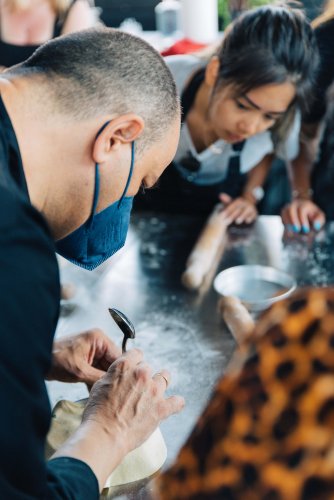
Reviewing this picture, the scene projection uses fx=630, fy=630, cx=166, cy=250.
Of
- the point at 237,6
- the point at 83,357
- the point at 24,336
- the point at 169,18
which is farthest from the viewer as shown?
the point at 169,18

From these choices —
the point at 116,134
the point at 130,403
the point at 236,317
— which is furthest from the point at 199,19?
the point at 130,403

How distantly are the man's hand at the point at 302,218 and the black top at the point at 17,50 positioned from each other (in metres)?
1.65

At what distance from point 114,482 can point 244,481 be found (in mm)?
734

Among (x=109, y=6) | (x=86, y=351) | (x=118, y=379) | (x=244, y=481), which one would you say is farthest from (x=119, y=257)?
(x=109, y=6)

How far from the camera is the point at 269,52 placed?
87.8 inches

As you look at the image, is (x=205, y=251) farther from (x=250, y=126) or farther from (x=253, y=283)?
(x=250, y=126)

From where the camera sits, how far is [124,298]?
2020mm

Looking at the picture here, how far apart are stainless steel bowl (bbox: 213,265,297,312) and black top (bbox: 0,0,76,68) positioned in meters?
1.93

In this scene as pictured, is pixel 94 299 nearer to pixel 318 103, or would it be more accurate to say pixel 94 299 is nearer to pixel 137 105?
pixel 137 105

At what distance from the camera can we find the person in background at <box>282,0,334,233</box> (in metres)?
2.55

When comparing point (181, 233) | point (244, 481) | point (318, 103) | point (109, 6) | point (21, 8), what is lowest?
point (109, 6)

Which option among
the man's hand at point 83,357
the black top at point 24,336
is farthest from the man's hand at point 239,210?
the black top at point 24,336

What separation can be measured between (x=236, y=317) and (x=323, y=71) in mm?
1457

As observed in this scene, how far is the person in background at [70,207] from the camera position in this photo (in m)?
0.95
